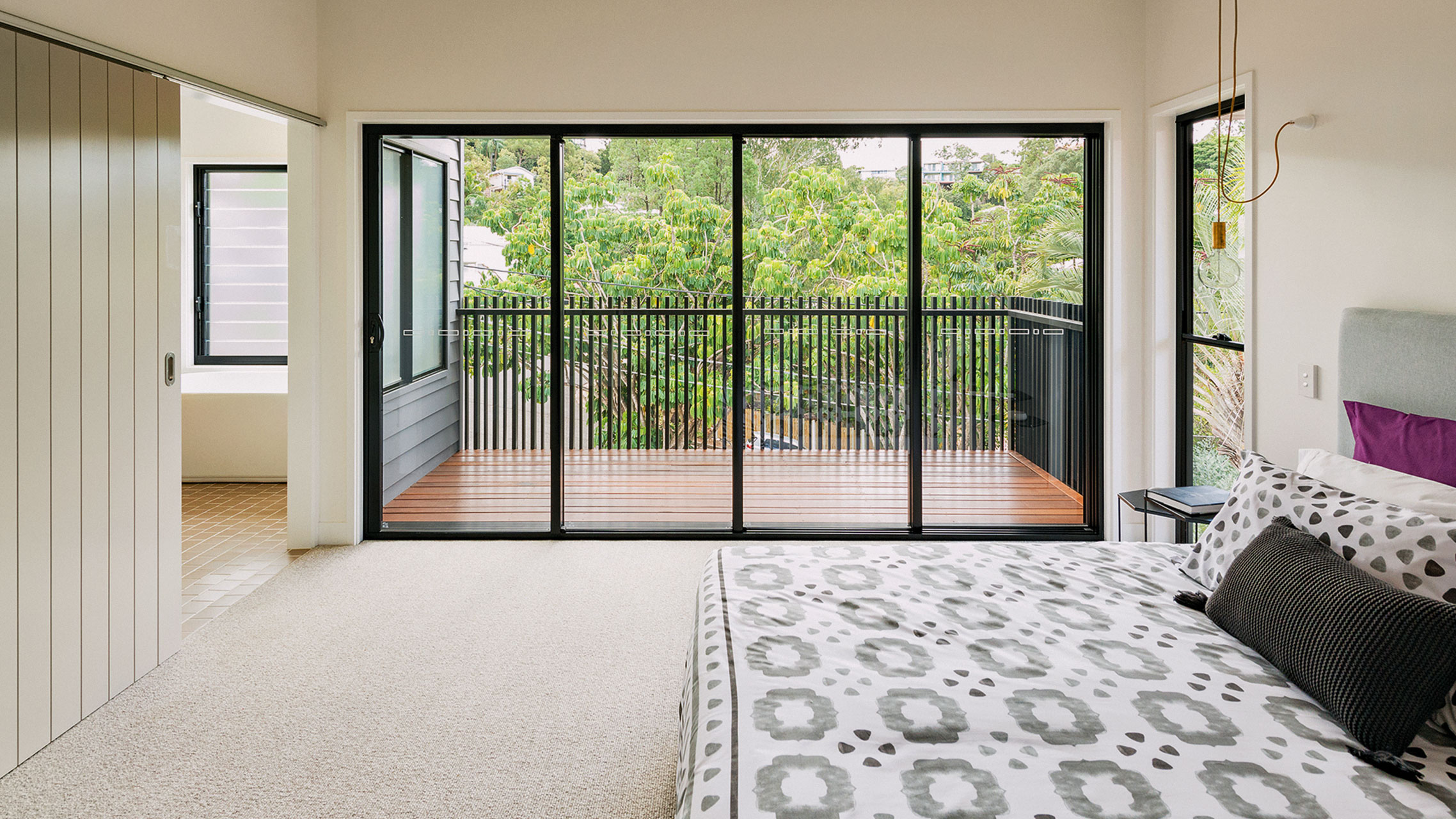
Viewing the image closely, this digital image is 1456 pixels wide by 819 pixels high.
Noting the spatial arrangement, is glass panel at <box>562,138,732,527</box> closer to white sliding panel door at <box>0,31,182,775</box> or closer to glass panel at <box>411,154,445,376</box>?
glass panel at <box>411,154,445,376</box>

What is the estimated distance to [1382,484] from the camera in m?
2.17

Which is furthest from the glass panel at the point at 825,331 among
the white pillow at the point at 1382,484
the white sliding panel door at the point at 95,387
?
the white sliding panel door at the point at 95,387

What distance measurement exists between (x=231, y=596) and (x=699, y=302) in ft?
8.09

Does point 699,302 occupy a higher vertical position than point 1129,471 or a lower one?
higher

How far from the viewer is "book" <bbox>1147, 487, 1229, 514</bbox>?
10.2 ft

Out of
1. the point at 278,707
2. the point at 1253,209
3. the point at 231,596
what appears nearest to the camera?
the point at 278,707

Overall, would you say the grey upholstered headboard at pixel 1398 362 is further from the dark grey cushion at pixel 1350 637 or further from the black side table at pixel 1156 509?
the dark grey cushion at pixel 1350 637

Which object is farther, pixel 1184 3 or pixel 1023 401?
pixel 1023 401

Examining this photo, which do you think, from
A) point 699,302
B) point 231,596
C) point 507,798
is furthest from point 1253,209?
point 231,596

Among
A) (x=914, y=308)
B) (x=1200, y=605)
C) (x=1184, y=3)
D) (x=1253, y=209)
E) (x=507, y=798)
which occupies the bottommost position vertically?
(x=507, y=798)

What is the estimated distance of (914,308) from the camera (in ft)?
14.6

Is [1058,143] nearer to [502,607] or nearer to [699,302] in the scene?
[699,302]

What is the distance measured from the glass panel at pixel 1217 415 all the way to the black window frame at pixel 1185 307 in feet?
0.11

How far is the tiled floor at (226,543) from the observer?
147 inches
